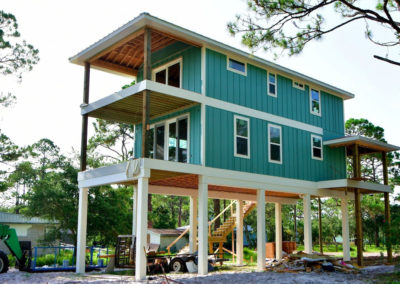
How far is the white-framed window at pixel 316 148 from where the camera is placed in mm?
22641

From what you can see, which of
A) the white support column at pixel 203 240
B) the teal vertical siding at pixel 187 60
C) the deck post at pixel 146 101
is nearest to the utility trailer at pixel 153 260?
the white support column at pixel 203 240

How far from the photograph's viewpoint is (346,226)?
23000mm

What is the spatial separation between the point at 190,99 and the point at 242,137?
322 centimetres

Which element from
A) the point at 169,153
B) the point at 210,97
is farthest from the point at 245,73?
the point at 169,153

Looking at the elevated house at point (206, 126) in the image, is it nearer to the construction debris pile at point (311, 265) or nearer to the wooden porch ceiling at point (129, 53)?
the wooden porch ceiling at point (129, 53)

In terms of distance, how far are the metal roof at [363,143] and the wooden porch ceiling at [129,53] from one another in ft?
31.9

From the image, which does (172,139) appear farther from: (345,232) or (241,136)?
(345,232)

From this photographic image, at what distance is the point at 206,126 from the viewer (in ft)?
57.1

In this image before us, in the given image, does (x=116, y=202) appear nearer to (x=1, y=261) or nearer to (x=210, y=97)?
(x=1, y=261)

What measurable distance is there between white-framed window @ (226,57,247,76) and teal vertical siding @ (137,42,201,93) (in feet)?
4.92

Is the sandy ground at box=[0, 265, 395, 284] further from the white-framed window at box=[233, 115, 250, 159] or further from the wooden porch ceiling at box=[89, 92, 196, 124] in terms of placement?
the wooden porch ceiling at box=[89, 92, 196, 124]

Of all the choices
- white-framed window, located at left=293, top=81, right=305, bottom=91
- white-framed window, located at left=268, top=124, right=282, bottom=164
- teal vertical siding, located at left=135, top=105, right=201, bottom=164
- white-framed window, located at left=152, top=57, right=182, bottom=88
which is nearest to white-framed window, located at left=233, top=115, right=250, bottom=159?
white-framed window, located at left=268, top=124, right=282, bottom=164

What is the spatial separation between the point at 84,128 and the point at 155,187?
13.4 ft

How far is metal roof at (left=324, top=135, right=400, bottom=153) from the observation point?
2172 centimetres
